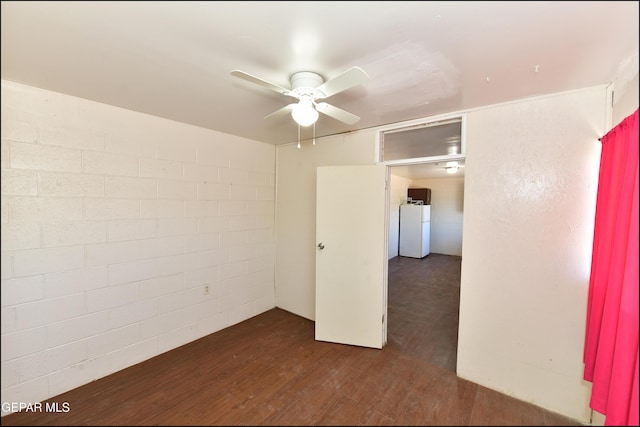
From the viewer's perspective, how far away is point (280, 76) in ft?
5.22

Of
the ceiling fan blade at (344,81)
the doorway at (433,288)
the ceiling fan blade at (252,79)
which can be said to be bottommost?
the doorway at (433,288)

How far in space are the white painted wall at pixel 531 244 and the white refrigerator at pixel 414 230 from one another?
4762mm

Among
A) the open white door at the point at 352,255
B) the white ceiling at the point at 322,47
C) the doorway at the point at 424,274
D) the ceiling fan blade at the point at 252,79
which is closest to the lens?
the white ceiling at the point at 322,47

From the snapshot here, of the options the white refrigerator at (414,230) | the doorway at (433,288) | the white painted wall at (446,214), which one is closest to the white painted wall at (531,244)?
the doorway at (433,288)

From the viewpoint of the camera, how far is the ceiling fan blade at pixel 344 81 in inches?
49.1

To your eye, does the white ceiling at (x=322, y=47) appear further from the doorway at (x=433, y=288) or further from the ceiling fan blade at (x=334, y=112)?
the doorway at (x=433, y=288)

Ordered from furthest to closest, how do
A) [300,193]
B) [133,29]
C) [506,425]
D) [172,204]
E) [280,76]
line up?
[300,193] → [172,204] → [280,76] → [133,29] → [506,425]

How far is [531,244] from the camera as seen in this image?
1845 mm

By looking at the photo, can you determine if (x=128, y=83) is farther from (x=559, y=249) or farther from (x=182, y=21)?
(x=559, y=249)

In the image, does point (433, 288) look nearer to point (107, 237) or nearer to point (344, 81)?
point (344, 81)

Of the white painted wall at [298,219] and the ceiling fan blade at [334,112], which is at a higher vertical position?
the ceiling fan blade at [334,112]

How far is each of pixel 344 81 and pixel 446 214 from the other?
6.98 meters

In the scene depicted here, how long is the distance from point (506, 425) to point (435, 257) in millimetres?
6284

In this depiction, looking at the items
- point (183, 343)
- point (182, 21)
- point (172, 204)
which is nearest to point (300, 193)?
point (172, 204)
